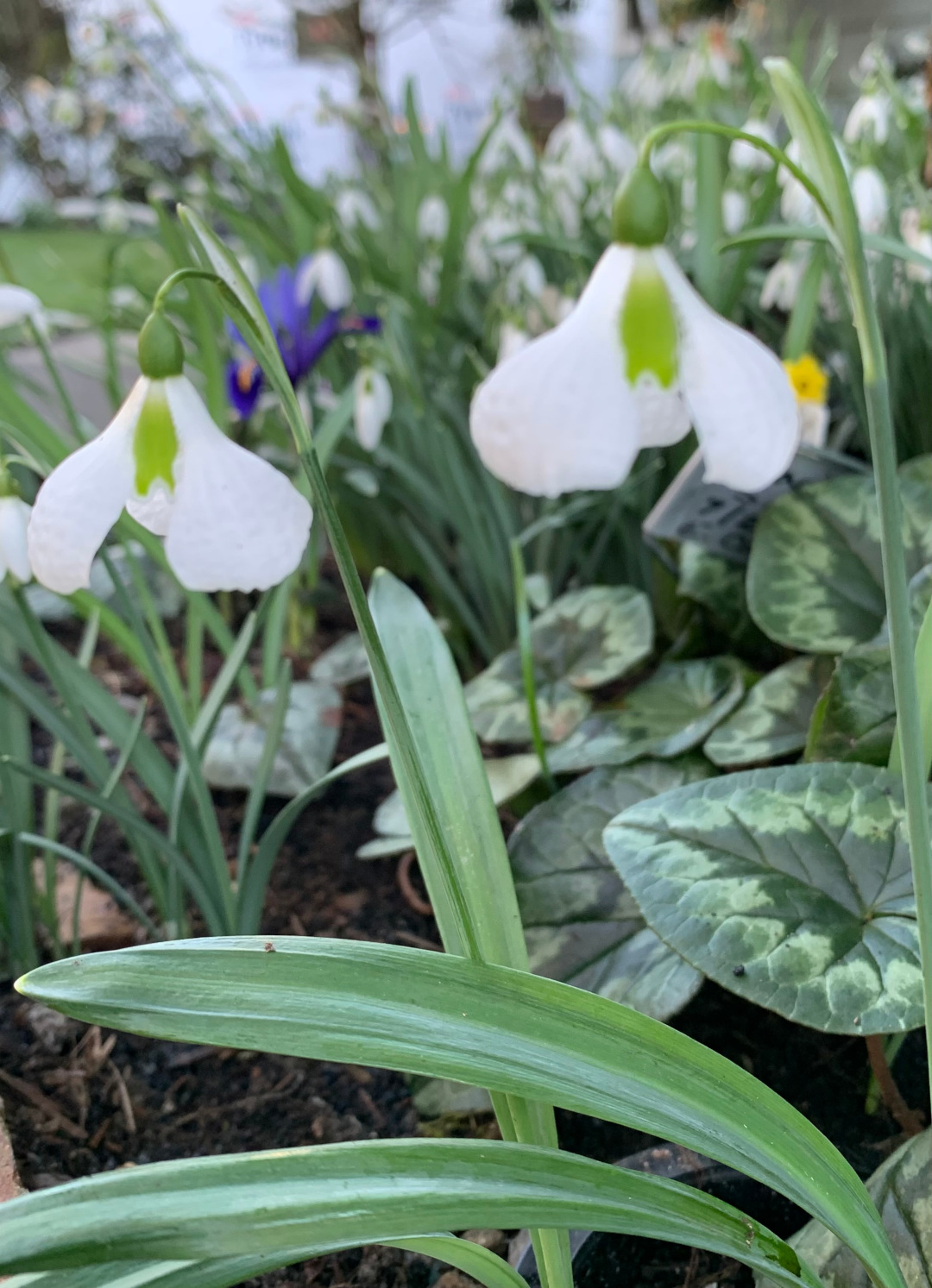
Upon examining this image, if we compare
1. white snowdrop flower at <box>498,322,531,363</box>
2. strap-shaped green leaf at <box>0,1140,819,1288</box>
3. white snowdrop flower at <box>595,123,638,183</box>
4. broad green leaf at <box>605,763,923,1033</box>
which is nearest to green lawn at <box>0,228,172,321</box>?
white snowdrop flower at <box>498,322,531,363</box>

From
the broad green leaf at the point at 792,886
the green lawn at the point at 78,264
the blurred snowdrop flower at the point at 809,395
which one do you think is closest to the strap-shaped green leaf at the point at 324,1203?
the broad green leaf at the point at 792,886

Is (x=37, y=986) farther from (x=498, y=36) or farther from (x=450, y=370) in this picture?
(x=498, y=36)

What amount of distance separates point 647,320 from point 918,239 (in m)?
0.85

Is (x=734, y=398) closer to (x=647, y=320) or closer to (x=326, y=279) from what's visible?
(x=647, y=320)

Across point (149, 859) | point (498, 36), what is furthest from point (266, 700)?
point (498, 36)

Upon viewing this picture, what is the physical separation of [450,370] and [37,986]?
121 cm

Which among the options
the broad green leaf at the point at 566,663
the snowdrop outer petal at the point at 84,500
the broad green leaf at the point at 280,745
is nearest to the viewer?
the snowdrop outer petal at the point at 84,500

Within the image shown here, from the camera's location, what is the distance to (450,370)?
1438 mm

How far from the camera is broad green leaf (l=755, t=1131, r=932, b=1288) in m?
0.45

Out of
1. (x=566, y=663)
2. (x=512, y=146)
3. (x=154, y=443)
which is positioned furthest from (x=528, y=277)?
(x=154, y=443)

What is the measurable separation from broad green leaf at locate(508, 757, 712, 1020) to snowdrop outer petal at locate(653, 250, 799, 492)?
403 mm

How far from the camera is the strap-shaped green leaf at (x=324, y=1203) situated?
31 centimetres

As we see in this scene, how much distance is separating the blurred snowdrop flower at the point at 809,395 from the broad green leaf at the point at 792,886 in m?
0.50

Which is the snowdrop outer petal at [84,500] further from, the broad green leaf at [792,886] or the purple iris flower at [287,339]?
the purple iris flower at [287,339]
